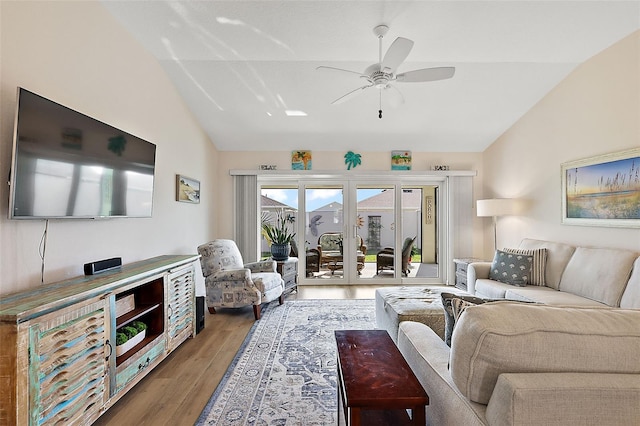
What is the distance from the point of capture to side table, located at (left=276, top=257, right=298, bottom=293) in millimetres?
4938

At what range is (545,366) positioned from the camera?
3.20 ft

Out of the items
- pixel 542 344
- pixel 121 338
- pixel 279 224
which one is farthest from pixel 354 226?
pixel 542 344

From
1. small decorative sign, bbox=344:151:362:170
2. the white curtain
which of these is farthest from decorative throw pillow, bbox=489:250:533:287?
the white curtain

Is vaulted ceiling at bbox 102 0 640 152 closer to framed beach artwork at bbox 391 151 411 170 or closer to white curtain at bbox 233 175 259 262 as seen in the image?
framed beach artwork at bbox 391 151 411 170

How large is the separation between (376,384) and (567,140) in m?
4.11

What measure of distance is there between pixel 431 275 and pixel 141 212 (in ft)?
16.1

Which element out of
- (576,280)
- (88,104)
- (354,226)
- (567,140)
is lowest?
(576,280)

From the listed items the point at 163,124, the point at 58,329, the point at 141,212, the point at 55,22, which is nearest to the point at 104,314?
the point at 58,329

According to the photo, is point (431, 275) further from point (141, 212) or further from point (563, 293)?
point (141, 212)

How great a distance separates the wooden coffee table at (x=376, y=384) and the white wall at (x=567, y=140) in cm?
309

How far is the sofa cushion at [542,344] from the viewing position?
973mm

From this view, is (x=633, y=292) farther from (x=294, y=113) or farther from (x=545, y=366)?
(x=294, y=113)

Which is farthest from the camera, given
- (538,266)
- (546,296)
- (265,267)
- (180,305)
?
(265,267)

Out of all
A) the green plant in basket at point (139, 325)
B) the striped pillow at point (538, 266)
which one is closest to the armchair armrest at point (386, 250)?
the striped pillow at point (538, 266)
